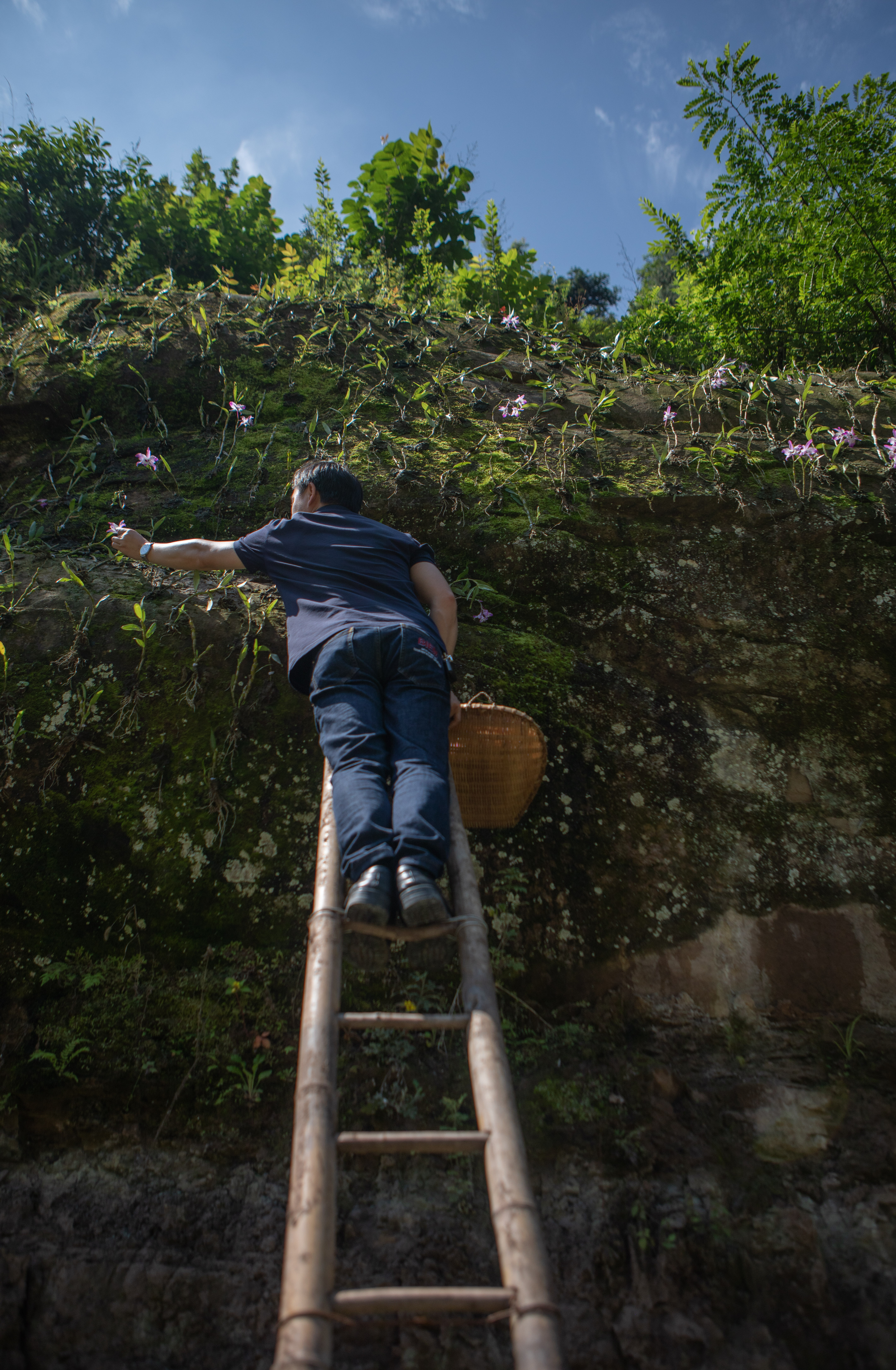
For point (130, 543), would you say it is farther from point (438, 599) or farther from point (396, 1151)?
point (396, 1151)

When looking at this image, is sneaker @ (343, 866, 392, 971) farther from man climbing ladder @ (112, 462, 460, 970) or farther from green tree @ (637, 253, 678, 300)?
green tree @ (637, 253, 678, 300)

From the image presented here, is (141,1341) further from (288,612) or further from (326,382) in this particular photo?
(326,382)

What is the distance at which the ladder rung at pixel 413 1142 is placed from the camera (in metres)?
1.37

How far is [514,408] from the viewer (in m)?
5.09

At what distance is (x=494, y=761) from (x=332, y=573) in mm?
916

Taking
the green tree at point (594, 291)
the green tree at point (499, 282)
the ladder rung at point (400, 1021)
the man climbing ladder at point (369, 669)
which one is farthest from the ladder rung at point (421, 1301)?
the green tree at point (594, 291)

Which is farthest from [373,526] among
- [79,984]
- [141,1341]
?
[141,1341]

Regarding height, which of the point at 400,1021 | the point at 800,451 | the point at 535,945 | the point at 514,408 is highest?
the point at 514,408

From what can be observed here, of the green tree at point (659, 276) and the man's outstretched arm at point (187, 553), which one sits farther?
the green tree at point (659, 276)

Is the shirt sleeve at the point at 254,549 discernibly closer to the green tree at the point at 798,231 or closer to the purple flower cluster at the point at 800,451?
the purple flower cluster at the point at 800,451

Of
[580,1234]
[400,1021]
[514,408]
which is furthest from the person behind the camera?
[514,408]

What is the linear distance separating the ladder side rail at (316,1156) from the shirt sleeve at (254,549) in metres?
1.20

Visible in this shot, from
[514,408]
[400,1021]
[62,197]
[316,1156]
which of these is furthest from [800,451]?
[62,197]

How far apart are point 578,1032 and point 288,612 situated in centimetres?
179
